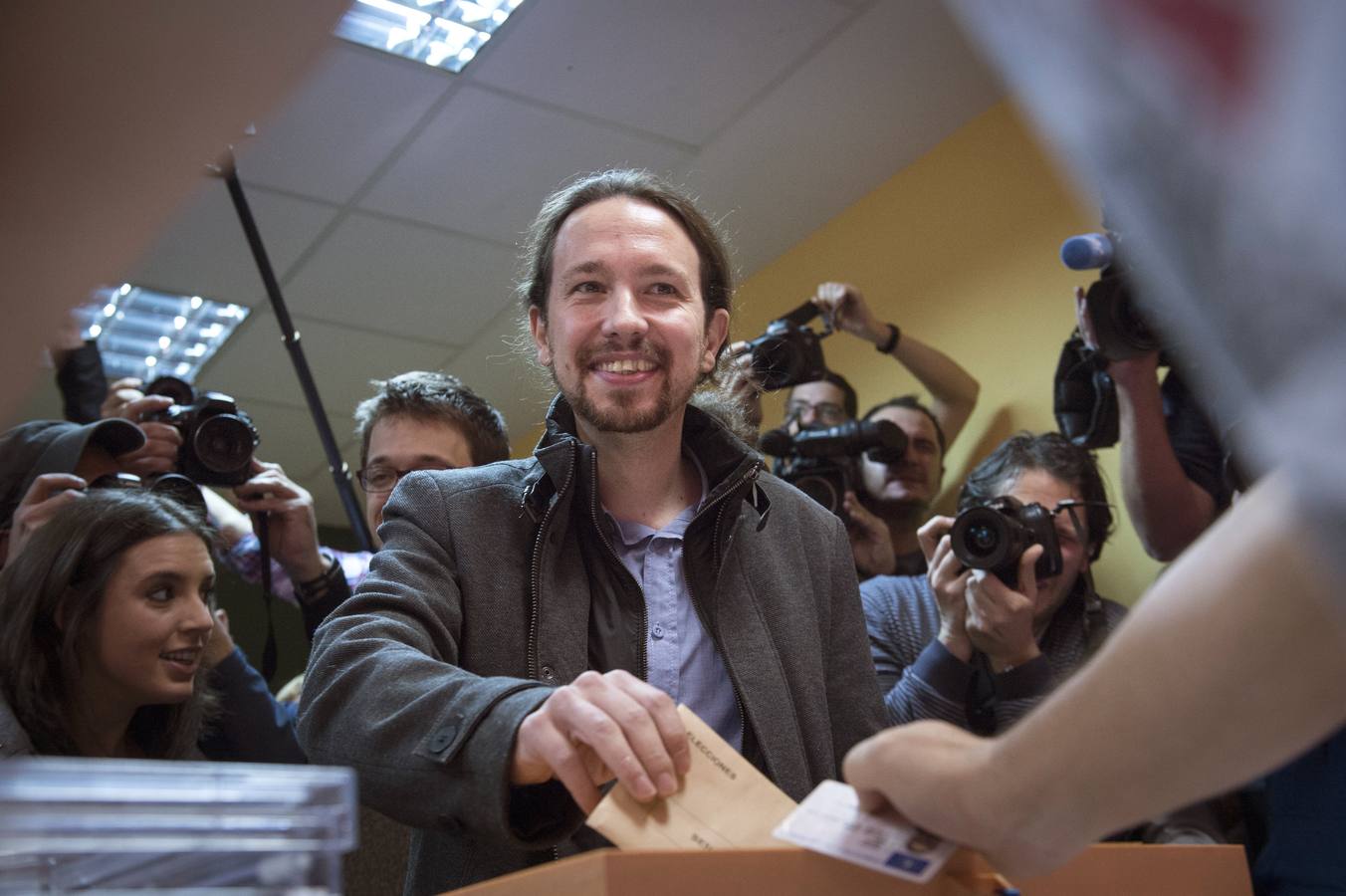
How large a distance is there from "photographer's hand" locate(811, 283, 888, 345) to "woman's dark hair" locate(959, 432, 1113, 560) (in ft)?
1.97

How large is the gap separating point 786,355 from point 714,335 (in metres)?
0.80

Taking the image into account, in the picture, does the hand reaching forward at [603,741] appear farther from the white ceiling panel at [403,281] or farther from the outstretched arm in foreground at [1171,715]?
the white ceiling panel at [403,281]

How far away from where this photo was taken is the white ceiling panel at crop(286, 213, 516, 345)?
350 centimetres

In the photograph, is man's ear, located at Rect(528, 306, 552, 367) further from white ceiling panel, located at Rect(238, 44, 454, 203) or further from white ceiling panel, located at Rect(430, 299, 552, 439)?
white ceiling panel, located at Rect(430, 299, 552, 439)

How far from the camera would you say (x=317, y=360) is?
409 centimetres

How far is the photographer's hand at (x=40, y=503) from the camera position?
1.84 metres

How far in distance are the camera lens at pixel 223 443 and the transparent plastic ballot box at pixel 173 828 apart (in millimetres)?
1753

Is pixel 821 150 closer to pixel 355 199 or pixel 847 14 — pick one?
pixel 847 14

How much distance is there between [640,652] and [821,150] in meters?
2.23

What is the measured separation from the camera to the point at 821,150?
10.5 ft

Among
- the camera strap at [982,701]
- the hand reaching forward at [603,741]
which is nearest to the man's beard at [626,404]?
the hand reaching forward at [603,741]

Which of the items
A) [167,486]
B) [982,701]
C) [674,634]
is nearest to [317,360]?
[167,486]

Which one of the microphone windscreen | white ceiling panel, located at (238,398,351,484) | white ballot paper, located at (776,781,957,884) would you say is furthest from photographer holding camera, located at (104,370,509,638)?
white ceiling panel, located at (238,398,351,484)

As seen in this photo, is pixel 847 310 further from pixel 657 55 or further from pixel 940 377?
pixel 657 55
